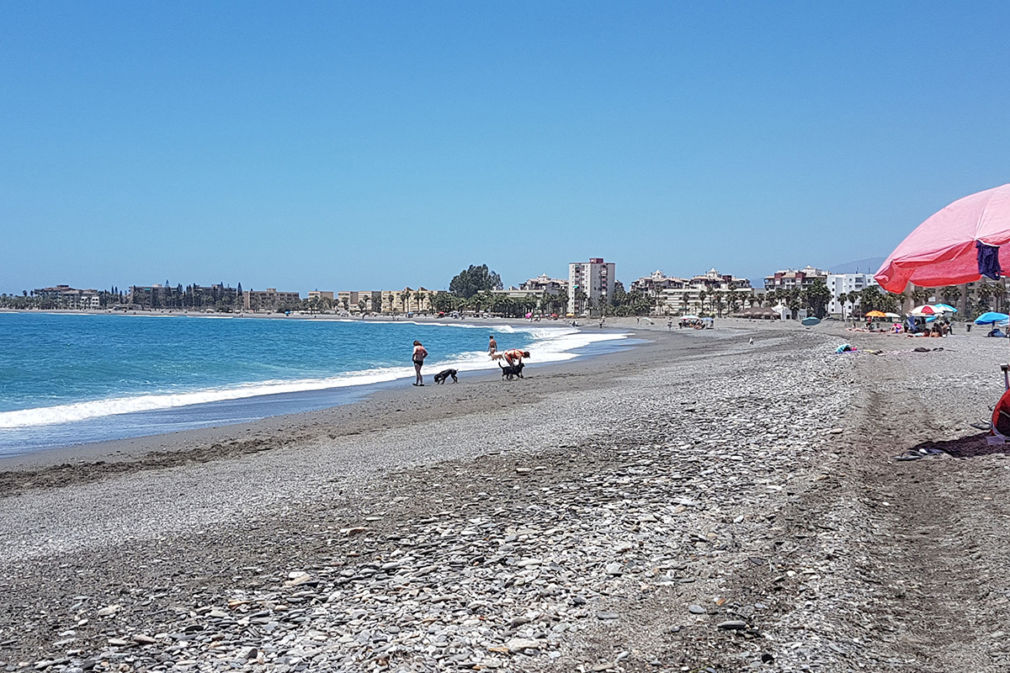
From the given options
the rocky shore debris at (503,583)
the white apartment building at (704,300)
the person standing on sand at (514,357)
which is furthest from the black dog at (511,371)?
the white apartment building at (704,300)

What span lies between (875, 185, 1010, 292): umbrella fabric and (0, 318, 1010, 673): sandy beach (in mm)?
2053

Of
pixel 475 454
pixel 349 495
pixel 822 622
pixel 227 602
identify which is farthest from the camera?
pixel 475 454

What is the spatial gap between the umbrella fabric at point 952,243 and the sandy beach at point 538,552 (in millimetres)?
2053

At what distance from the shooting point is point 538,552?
20.5 feet

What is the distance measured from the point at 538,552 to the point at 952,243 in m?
5.03

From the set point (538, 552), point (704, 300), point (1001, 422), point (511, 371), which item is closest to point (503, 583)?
point (538, 552)

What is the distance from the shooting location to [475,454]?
11148 mm

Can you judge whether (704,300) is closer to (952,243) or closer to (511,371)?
(511,371)

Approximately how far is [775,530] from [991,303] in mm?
115688

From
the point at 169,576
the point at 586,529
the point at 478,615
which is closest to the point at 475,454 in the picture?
the point at 586,529

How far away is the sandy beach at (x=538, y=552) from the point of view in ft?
15.3

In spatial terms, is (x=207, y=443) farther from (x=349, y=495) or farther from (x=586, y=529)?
(x=586, y=529)

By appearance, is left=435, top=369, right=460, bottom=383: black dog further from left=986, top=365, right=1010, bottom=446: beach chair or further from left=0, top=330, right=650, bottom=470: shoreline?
left=986, top=365, right=1010, bottom=446: beach chair

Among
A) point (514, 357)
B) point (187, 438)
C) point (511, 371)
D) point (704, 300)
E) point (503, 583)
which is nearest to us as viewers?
point (503, 583)
